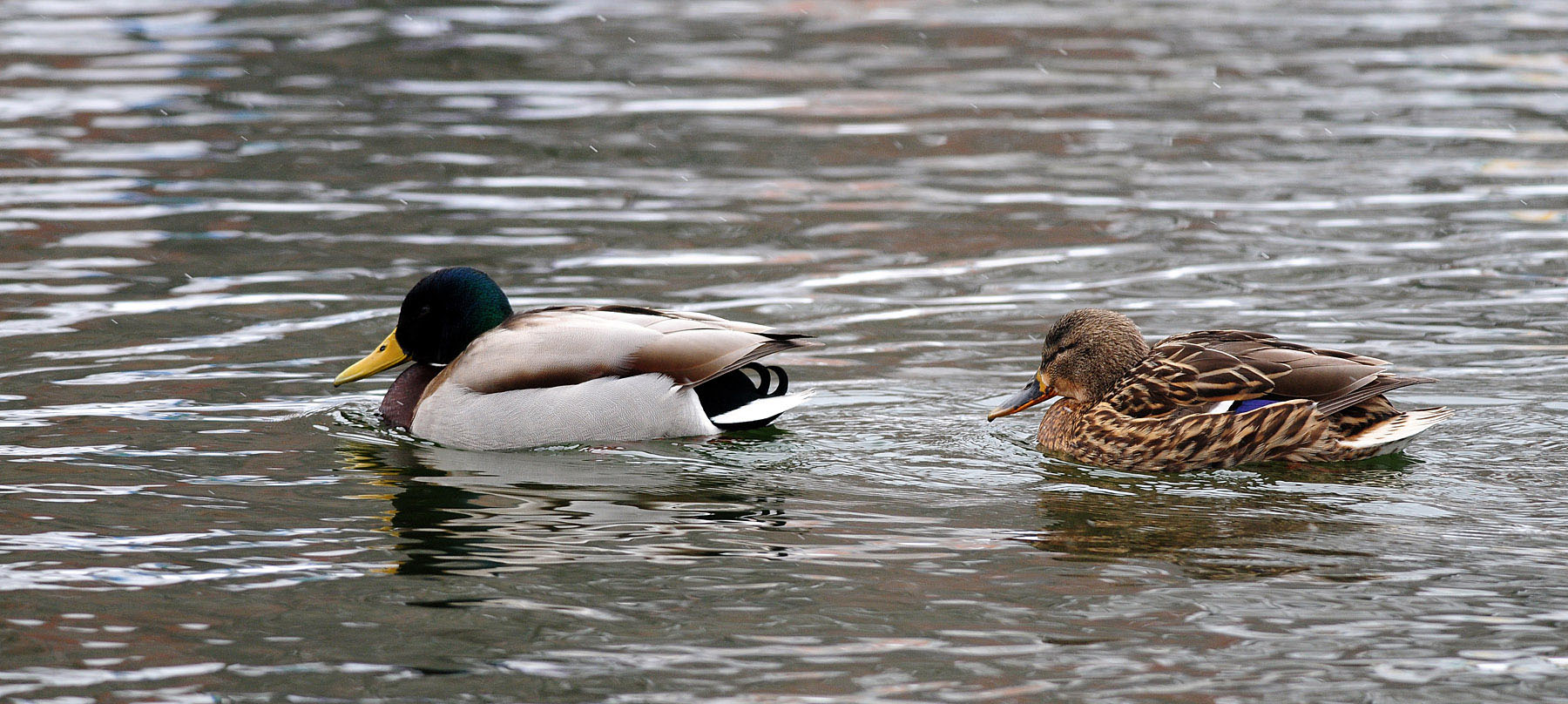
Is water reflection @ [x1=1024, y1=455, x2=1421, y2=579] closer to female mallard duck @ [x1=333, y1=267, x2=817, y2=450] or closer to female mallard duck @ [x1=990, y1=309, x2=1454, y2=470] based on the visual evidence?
female mallard duck @ [x1=990, y1=309, x2=1454, y2=470]

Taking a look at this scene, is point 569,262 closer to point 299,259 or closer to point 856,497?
point 299,259

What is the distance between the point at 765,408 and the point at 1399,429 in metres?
2.56

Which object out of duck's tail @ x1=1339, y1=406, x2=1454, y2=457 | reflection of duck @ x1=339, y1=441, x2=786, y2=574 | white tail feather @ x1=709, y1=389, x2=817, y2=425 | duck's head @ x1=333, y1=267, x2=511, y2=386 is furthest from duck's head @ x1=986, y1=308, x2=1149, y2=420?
duck's head @ x1=333, y1=267, x2=511, y2=386

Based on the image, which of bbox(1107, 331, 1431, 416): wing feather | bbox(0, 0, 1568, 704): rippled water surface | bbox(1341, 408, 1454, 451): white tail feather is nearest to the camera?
bbox(0, 0, 1568, 704): rippled water surface

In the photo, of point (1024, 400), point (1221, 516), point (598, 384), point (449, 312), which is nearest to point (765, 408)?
point (598, 384)

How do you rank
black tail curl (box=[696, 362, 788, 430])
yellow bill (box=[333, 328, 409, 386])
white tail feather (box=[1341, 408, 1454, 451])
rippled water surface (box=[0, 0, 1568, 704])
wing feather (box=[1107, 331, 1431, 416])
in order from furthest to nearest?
yellow bill (box=[333, 328, 409, 386]), black tail curl (box=[696, 362, 788, 430]), wing feather (box=[1107, 331, 1431, 416]), white tail feather (box=[1341, 408, 1454, 451]), rippled water surface (box=[0, 0, 1568, 704])

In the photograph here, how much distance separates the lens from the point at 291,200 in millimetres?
13930

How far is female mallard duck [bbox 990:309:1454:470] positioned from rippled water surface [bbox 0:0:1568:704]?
0.46ft

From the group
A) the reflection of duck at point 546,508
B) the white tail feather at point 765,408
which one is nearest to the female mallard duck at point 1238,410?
the white tail feather at point 765,408

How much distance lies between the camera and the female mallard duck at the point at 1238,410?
7.35 m

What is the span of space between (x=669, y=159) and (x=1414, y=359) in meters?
7.85

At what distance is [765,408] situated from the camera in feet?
26.5

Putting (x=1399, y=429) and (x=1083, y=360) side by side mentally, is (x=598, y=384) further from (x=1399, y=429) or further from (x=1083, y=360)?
(x=1399, y=429)

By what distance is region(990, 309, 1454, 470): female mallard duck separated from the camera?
7352mm
